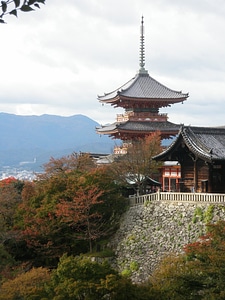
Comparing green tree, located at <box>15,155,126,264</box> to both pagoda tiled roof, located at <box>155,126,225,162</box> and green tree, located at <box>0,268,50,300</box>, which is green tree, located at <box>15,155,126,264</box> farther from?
green tree, located at <box>0,268,50,300</box>

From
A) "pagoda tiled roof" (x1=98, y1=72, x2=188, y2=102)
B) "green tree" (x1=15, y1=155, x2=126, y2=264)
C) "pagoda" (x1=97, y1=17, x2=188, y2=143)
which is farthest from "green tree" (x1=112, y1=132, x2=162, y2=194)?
"pagoda tiled roof" (x1=98, y1=72, x2=188, y2=102)

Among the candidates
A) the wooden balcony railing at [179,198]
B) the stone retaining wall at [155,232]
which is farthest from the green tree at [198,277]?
the wooden balcony railing at [179,198]

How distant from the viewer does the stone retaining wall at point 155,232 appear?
2306 centimetres

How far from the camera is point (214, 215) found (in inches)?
901

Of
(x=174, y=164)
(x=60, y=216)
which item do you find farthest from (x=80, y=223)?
(x=174, y=164)

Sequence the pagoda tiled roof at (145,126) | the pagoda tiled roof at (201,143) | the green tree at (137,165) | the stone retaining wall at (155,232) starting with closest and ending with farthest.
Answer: the stone retaining wall at (155,232) → the pagoda tiled roof at (201,143) → the green tree at (137,165) → the pagoda tiled roof at (145,126)

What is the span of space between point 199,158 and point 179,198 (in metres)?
2.42

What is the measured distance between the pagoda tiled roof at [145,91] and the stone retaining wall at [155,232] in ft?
45.2

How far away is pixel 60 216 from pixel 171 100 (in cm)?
1623

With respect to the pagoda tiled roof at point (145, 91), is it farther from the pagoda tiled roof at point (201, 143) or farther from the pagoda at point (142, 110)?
the pagoda tiled roof at point (201, 143)

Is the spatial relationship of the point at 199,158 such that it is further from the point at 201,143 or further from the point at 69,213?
the point at 69,213

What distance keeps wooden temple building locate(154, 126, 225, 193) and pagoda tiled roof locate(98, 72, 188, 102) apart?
11114 millimetres

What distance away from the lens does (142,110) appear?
38.8 metres

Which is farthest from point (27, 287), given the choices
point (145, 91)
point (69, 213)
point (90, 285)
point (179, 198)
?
point (145, 91)
